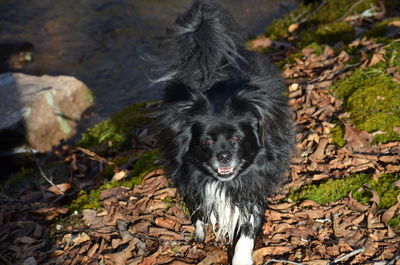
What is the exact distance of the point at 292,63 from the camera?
6223 millimetres

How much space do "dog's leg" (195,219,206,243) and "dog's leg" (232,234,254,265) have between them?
0.39 metres

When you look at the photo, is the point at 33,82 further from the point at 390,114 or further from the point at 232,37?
the point at 390,114

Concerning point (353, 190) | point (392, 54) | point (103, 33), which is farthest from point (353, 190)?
point (103, 33)

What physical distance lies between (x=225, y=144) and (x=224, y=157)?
11 cm

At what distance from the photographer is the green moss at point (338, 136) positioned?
444cm

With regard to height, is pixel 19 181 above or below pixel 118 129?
below

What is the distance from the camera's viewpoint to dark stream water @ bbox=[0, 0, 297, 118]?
853 centimetres

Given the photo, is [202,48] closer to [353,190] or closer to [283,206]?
[283,206]

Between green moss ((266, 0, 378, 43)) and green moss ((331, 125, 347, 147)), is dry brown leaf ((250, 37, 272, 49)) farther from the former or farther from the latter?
green moss ((331, 125, 347, 147))

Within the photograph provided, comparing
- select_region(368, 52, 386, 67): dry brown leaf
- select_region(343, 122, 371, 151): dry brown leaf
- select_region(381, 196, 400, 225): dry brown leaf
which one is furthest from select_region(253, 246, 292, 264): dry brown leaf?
select_region(368, 52, 386, 67): dry brown leaf

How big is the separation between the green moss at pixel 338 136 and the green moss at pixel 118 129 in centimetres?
242

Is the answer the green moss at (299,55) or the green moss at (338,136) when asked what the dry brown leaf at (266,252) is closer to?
the green moss at (338,136)

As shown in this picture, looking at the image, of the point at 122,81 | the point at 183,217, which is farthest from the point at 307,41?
the point at 183,217

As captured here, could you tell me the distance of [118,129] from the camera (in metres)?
6.32
